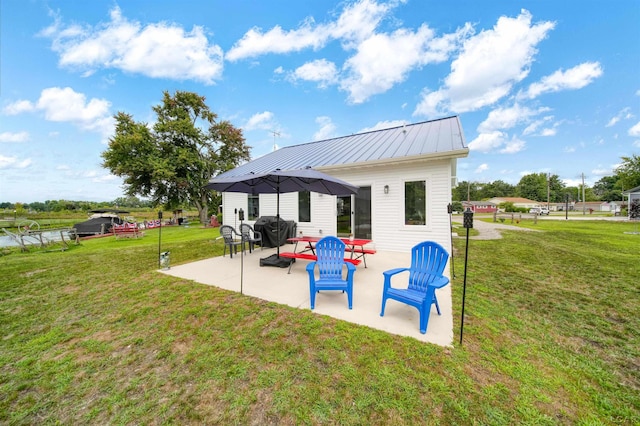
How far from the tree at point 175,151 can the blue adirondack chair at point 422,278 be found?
19964 mm

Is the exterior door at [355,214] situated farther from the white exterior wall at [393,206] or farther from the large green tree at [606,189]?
the large green tree at [606,189]

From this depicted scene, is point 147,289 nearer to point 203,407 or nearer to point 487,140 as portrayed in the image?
point 203,407

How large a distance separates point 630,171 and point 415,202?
45.9 meters

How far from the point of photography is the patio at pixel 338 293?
2.88 m

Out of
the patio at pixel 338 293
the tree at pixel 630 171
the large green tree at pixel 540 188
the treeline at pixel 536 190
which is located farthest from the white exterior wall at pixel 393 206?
the large green tree at pixel 540 188

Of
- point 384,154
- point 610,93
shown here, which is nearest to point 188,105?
point 384,154

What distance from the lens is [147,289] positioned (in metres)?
Answer: 4.21

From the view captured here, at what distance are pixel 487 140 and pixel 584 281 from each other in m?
31.8

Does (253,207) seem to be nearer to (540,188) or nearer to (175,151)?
(175,151)

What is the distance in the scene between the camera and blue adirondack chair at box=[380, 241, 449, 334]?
108 inches

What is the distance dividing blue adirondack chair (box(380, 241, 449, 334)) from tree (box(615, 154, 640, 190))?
47598 millimetres

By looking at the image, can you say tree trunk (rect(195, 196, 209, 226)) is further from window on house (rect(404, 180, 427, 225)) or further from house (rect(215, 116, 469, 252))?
window on house (rect(404, 180, 427, 225))

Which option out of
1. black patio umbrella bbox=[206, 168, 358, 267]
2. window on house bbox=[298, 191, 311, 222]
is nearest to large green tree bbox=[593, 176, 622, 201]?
window on house bbox=[298, 191, 311, 222]

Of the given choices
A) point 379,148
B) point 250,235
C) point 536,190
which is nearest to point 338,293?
point 250,235
